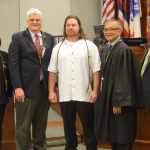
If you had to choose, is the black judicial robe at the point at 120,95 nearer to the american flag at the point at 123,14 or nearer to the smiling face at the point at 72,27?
the smiling face at the point at 72,27

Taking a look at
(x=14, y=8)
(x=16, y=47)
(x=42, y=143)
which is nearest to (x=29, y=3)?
(x=14, y=8)

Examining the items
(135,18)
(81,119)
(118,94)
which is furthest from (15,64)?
(135,18)

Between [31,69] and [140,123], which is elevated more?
[31,69]

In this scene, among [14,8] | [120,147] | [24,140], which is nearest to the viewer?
[120,147]

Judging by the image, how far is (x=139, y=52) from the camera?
367 cm

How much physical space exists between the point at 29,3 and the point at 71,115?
2818 mm

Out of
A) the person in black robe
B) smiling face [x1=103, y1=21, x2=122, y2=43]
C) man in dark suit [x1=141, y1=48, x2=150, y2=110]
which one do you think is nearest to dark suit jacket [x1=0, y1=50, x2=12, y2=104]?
the person in black robe

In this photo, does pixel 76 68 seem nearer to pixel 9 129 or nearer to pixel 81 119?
pixel 81 119

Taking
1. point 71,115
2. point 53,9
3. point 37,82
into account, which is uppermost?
point 53,9

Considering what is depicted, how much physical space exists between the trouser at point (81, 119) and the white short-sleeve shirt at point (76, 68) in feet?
0.21

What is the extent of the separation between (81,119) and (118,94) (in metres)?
0.58

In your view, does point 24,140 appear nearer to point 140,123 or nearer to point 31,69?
point 31,69

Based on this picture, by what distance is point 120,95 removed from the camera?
9.48 feet

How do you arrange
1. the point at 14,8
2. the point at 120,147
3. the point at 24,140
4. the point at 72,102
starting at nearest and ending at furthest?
1. the point at 120,147
2. the point at 72,102
3. the point at 24,140
4. the point at 14,8
